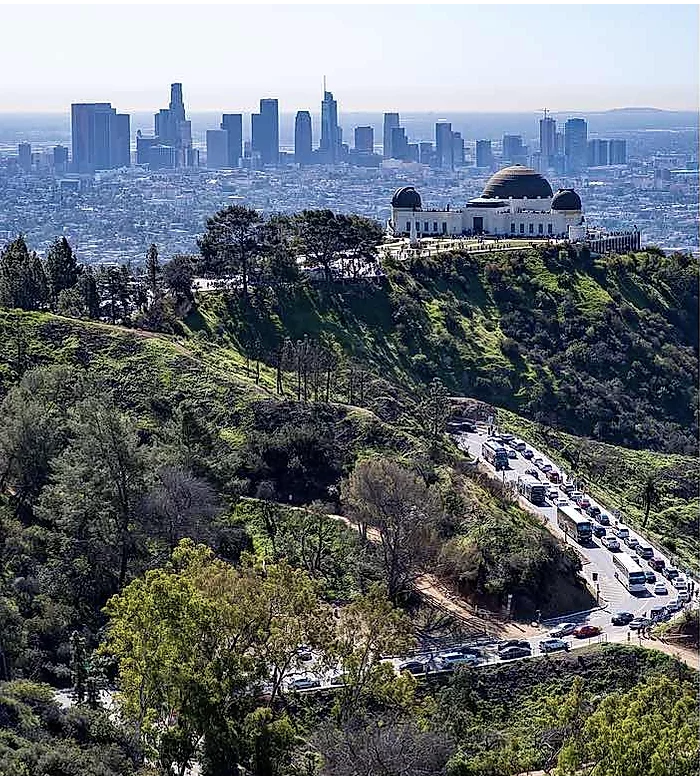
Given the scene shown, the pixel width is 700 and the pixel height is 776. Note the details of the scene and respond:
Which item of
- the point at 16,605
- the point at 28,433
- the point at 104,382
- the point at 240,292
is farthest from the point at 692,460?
the point at 16,605

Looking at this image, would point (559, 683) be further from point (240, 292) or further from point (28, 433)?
point (240, 292)

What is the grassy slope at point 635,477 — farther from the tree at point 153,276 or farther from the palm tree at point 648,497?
the tree at point 153,276

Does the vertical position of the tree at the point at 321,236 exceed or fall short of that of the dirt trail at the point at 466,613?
it exceeds it

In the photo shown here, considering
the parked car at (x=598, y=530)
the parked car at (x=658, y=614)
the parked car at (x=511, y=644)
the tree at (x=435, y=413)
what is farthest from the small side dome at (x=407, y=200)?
the parked car at (x=511, y=644)

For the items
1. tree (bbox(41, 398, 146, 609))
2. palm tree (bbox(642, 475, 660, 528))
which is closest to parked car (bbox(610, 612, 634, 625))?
palm tree (bbox(642, 475, 660, 528))

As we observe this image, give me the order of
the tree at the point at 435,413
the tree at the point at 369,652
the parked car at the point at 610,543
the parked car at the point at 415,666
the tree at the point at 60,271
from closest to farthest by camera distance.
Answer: the tree at the point at 369,652
the parked car at the point at 415,666
the parked car at the point at 610,543
the tree at the point at 435,413
the tree at the point at 60,271

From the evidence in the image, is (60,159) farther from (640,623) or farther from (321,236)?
(640,623)

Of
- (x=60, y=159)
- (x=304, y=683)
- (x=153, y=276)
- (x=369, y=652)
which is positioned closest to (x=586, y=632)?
(x=304, y=683)
